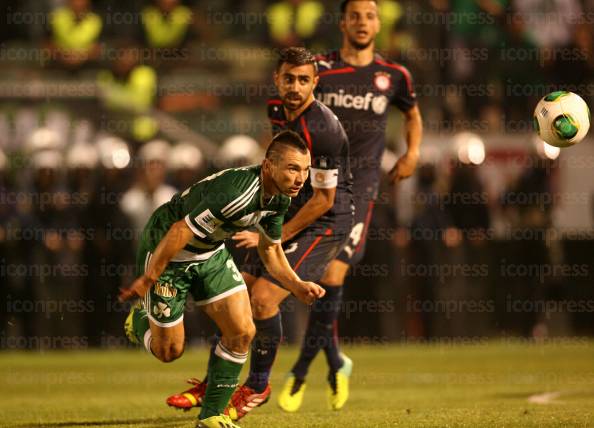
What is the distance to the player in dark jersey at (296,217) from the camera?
9.14m

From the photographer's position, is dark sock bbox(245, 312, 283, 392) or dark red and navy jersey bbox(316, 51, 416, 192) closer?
dark sock bbox(245, 312, 283, 392)

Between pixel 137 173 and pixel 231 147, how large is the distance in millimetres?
1390

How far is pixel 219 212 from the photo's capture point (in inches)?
313

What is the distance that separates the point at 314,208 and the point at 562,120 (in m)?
2.29

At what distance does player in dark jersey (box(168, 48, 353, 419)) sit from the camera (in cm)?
914

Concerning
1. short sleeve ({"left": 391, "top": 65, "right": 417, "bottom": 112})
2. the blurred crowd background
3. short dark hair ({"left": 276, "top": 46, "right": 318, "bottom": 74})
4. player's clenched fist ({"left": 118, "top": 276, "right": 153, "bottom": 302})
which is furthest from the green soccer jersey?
the blurred crowd background

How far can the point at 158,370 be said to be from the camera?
554 inches

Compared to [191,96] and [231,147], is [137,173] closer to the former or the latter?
[231,147]

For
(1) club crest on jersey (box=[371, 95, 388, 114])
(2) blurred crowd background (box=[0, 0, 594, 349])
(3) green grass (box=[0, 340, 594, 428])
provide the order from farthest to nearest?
(2) blurred crowd background (box=[0, 0, 594, 349]) → (1) club crest on jersey (box=[371, 95, 388, 114]) → (3) green grass (box=[0, 340, 594, 428])

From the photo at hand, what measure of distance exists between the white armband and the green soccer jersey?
39.7 inches

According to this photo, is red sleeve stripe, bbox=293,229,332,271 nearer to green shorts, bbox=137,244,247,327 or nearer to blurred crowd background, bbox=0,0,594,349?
green shorts, bbox=137,244,247,327

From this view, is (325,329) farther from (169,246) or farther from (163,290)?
(169,246)

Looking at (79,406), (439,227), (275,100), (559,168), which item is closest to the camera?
(275,100)

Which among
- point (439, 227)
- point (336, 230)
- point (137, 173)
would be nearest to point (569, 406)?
point (336, 230)
